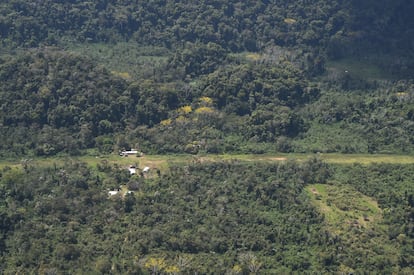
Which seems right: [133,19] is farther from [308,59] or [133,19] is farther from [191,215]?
[191,215]

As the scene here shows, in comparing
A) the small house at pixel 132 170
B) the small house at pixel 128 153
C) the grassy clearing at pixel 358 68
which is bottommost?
the small house at pixel 128 153

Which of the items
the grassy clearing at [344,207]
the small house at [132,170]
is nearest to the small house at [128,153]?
the small house at [132,170]

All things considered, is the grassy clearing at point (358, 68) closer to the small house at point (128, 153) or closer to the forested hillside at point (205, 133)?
the forested hillside at point (205, 133)

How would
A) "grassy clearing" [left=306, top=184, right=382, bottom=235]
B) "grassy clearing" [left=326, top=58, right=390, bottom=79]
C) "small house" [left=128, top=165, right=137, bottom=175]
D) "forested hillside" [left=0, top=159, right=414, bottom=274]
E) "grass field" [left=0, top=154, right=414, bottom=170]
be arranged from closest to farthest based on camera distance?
"forested hillside" [left=0, top=159, right=414, bottom=274] < "grassy clearing" [left=306, top=184, right=382, bottom=235] < "small house" [left=128, top=165, right=137, bottom=175] < "grass field" [left=0, top=154, right=414, bottom=170] < "grassy clearing" [left=326, top=58, right=390, bottom=79]

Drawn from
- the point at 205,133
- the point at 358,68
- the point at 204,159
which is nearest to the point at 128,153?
the point at 204,159

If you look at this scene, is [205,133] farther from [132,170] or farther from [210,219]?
[210,219]

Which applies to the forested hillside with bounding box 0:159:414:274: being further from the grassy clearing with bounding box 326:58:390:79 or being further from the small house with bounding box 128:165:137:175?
the grassy clearing with bounding box 326:58:390:79

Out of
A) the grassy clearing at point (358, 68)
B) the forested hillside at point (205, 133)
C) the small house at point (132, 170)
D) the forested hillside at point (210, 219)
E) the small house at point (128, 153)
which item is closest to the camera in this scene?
the forested hillside at point (210, 219)

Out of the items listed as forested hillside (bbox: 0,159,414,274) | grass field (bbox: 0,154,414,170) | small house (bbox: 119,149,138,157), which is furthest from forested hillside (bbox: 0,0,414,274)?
Answer: small house (bbox: 119,149,138,157)

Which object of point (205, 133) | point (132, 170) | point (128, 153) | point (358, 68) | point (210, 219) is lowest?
point (128, 153)

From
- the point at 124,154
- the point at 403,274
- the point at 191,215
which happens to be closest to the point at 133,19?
the point at 124,154

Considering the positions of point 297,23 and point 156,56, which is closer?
point 156,56
